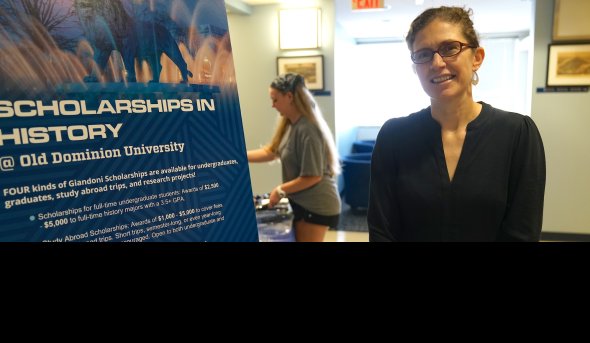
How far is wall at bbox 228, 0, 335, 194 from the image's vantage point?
4984 mm

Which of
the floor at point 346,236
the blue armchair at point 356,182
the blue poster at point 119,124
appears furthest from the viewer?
the blue armchair at point 356,182

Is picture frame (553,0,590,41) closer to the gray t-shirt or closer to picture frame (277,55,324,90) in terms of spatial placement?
picture frame (277,55,324,90)

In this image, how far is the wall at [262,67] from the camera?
498cm

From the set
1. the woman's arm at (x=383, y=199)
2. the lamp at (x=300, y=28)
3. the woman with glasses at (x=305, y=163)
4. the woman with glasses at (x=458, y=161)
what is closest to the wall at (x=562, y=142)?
the lamp at (x=300, y=28)

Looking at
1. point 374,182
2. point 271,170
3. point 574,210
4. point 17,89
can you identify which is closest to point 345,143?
point 271,170

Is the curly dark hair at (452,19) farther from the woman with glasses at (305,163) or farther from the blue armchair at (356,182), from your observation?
the blue armchair at (356,182)

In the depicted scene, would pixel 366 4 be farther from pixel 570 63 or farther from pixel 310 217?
pixel 310 217

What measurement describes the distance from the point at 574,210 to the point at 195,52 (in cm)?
495

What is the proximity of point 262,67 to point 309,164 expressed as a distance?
3.17 meters

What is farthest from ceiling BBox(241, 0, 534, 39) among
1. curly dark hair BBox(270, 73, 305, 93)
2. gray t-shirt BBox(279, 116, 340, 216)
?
gray t-shirt BBox(279, 116, 340, 216)

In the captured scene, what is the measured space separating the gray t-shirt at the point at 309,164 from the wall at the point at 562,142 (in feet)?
10.9

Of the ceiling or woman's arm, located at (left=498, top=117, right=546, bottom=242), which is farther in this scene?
the ceiling

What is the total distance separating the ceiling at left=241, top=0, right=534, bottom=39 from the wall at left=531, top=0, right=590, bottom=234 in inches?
16.7
